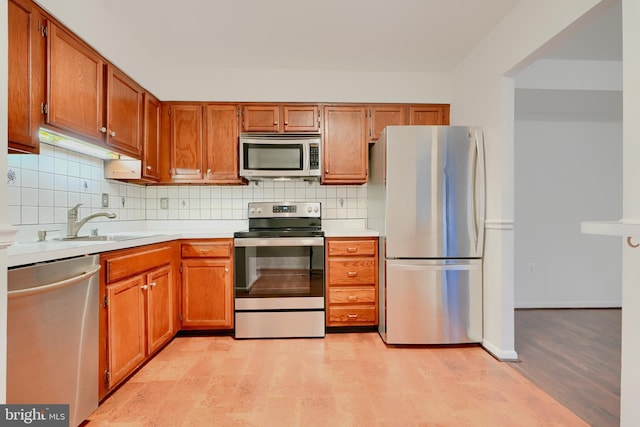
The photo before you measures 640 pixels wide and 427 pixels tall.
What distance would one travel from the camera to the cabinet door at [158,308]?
2166 millimetres

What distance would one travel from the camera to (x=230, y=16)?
2.24 meters

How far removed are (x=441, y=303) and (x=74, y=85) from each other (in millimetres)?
2863

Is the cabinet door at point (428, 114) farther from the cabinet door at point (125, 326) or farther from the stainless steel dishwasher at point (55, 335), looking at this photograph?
the stainless steel dishwasher at point (55, 335)

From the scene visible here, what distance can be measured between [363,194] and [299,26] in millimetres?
1665

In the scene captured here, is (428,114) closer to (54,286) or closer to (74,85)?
(74,85)

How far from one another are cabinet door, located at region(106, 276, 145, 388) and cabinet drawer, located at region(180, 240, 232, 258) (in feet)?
1.96

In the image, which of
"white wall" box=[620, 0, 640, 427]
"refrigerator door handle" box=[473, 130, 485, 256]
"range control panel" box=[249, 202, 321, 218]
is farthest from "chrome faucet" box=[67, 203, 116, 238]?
"white wall" box=[620, 0, 640, 427]

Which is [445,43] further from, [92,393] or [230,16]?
[92,393]

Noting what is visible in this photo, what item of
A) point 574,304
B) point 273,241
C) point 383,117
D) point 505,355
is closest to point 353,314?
point 273,241

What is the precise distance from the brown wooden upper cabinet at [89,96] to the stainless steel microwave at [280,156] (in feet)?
2.92

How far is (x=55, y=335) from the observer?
1.36 m

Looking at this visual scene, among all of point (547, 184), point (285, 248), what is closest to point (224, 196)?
point (285, 248)

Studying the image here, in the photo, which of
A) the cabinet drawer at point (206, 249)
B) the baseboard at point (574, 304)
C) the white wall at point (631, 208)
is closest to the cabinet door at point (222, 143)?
the cabinet drawer at point (206, 249)

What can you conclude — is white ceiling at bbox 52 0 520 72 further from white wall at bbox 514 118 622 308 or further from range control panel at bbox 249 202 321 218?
white wall at bbox 514 118 622 308
